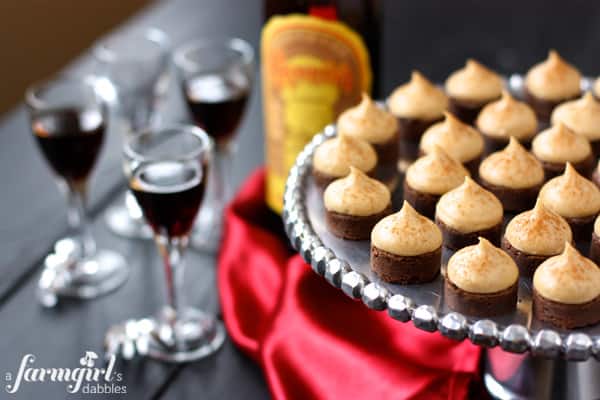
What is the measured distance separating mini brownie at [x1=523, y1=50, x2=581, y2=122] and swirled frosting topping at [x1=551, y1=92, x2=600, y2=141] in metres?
0.07

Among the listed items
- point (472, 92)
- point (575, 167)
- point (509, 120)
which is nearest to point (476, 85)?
point (472, 92)

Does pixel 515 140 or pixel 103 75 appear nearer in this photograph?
pixel 515 140

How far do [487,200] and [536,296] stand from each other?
0.48 ft

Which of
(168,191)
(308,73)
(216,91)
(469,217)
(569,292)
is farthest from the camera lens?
(216,91)

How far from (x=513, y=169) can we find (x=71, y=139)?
1.98 feet

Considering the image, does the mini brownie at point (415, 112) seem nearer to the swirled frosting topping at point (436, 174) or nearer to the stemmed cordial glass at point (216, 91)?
the swirled frosting topping at point (436, 174)

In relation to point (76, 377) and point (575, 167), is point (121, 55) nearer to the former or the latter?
point (76, 377)

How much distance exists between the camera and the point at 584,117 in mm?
1214

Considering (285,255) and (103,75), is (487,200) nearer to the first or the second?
(285,255)

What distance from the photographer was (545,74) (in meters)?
1.32

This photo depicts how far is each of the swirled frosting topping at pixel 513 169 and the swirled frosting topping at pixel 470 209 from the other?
0.06 m

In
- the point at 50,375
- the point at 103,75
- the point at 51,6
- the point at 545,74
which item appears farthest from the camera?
the point at 51,6

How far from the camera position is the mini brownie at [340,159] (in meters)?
1.15

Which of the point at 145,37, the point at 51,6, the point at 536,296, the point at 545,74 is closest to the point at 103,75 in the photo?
the point at 145,37
